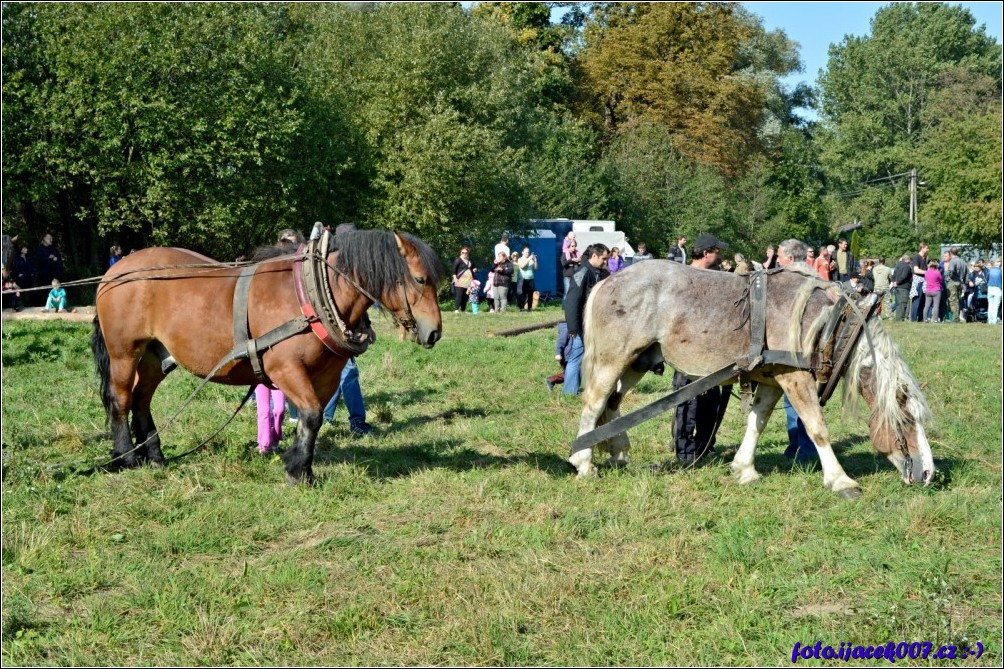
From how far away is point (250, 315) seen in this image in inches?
319

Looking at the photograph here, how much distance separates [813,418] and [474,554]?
126 inches

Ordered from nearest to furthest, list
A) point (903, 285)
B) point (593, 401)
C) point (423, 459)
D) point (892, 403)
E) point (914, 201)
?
1. point (892, 403)
2. point (593, 401)
3. point (423, 459)
4. point (903, 285)
5. point (914, 201)

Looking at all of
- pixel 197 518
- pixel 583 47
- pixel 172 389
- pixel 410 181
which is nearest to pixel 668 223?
pixel 583 47

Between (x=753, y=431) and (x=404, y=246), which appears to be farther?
(x=753, y=431)

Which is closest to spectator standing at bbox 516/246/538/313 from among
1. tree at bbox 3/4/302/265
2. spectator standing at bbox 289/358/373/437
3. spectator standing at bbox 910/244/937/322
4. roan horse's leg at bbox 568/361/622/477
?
tree at bbox 3/4/302/265

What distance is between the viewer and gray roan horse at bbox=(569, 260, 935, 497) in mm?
8008

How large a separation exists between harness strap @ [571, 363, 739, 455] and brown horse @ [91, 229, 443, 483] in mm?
1441

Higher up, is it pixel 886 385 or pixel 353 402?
pixel 886 385

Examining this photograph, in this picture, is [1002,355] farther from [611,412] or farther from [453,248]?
[453,248]

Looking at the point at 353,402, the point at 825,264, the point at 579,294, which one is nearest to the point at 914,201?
the point at 825,264

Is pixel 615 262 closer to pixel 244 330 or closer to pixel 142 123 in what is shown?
pixel 142 123

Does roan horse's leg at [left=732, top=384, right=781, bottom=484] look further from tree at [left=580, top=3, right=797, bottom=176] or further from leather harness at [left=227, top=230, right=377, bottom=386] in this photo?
tree at [left=580, top=3, right=797, bottom=176]

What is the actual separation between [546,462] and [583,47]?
167ft

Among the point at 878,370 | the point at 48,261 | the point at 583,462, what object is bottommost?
the point at 583,462
